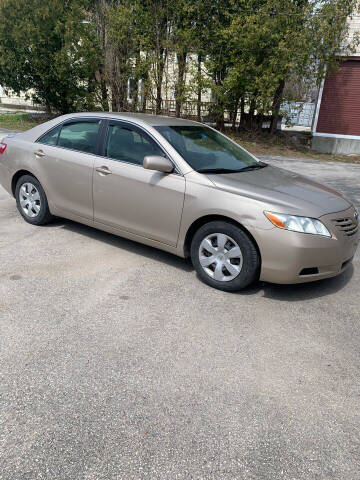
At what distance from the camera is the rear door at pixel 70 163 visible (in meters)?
4.94

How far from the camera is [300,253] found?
375 cm

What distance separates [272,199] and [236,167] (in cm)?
94

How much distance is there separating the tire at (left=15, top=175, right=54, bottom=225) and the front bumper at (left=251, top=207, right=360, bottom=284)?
298cm

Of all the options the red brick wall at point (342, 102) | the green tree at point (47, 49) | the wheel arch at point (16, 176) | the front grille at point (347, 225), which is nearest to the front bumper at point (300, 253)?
the front grille at point (347, 225)

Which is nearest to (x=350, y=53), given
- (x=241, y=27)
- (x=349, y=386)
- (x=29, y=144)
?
(x=241, y=27)

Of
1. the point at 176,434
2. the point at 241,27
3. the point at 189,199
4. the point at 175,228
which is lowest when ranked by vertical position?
the point at 176,434

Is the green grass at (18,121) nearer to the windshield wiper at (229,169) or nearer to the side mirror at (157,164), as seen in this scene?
the windshield wiper at (229,169)

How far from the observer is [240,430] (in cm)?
240

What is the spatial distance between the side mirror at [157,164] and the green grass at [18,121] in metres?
17.3

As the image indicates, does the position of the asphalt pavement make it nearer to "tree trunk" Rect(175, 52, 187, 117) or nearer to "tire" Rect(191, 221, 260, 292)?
"tire" Rect(191, 221, 260, 292)

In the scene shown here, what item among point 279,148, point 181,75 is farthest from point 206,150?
point 181,75

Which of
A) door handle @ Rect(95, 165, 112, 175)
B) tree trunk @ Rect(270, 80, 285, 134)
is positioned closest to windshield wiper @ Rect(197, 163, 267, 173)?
door handle @ Rect(95, 165, 112, 175)

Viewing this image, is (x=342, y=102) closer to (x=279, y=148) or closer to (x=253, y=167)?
(x=279, y=148)

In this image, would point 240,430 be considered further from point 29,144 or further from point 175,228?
point 29,144
